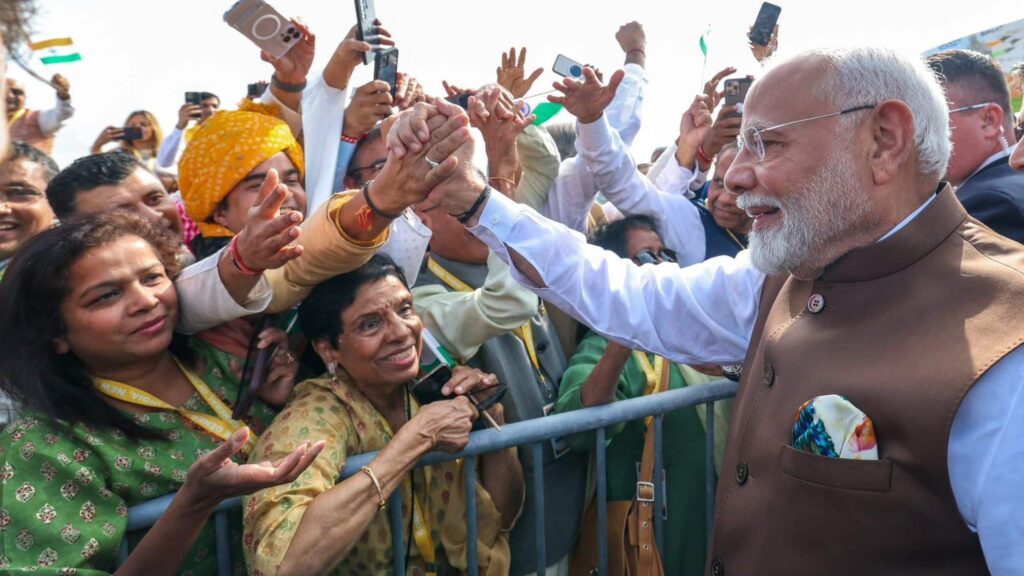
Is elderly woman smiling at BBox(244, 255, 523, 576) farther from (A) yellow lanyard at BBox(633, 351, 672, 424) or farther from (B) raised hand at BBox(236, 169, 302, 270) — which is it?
(A) yellow lanyard at BBox(633, 351, 672, 424)

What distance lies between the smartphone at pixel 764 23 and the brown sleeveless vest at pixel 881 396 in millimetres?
3336

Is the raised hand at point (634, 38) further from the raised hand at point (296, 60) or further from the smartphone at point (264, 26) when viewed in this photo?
the smartphone at point (264, 26)

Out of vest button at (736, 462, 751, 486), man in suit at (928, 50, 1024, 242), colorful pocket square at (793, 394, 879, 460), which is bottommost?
vest button at (736, 462, 751, 486)

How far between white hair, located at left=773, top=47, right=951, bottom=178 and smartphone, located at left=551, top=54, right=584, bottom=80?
84.9 inches

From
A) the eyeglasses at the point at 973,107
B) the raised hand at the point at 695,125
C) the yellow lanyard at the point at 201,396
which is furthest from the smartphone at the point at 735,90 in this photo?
the yellow lanyard at the point at 201,396

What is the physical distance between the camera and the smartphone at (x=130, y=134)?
21.3ft

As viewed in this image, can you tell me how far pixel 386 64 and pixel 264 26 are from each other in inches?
21.5

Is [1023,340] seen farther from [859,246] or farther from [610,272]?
[610,272]

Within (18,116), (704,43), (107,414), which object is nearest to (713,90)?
(704,43)

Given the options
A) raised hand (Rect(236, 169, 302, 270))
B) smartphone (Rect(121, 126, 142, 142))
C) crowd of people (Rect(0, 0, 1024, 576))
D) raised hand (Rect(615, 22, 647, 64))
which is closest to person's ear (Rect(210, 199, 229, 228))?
crowd of people (Rect(0, 0, 1024, 576))

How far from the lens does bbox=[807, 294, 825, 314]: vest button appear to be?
183cm

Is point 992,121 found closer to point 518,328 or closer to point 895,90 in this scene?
point 895,90

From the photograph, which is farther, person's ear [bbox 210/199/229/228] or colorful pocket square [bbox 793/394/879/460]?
person's ear [bbox 210/199/229/228]

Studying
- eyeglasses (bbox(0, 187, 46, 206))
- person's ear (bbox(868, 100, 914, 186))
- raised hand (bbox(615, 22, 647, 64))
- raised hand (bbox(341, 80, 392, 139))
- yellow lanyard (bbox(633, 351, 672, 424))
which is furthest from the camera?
raised hand (bbox(615, 22, 647, 64))
